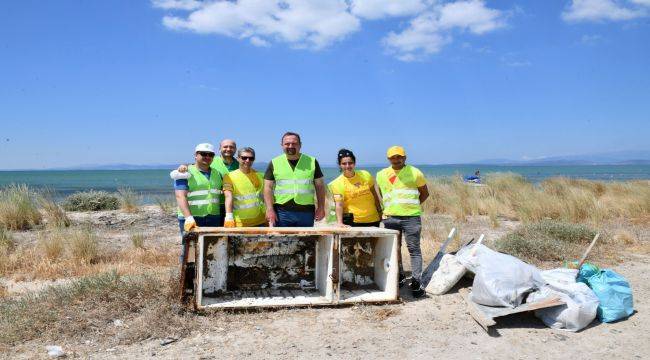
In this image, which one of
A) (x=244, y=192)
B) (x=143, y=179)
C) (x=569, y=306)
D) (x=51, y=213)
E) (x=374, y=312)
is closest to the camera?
(x=569, y=306)

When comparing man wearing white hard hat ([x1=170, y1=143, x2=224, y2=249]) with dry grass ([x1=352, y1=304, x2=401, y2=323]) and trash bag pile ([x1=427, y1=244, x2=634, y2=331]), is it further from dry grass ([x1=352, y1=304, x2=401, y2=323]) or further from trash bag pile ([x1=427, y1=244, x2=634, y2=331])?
trash bag pile ([x1=427, y1=244, x2=634, y2=331])

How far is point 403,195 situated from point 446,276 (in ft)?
3.51

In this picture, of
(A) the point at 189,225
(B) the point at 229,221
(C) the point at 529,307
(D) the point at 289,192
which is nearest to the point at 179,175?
(A) the point at 189,225

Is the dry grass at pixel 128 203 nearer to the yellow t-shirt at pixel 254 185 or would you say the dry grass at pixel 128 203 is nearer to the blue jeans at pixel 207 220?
the blue jeans at pixel 207 220

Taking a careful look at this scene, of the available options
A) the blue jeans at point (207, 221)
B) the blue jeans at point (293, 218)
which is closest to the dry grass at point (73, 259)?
the blue jeans at point (207, 221)

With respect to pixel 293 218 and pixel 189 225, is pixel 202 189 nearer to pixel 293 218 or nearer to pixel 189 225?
pixel 189 225

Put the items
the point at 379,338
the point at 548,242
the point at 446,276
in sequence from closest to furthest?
the point at 379,338 < the point at 446,276 < the point at 548,242

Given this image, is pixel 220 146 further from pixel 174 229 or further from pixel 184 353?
pixel 174 229

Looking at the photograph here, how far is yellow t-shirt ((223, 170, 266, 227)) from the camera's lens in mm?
5070

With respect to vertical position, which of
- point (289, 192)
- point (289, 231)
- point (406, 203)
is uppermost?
point (289, 192)

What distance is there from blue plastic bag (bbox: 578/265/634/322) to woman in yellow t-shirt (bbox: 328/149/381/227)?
2316mm

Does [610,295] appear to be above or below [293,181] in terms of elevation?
below

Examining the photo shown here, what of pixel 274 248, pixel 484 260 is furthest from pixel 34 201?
pixel 484 260

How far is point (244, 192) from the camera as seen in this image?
16.9ft
